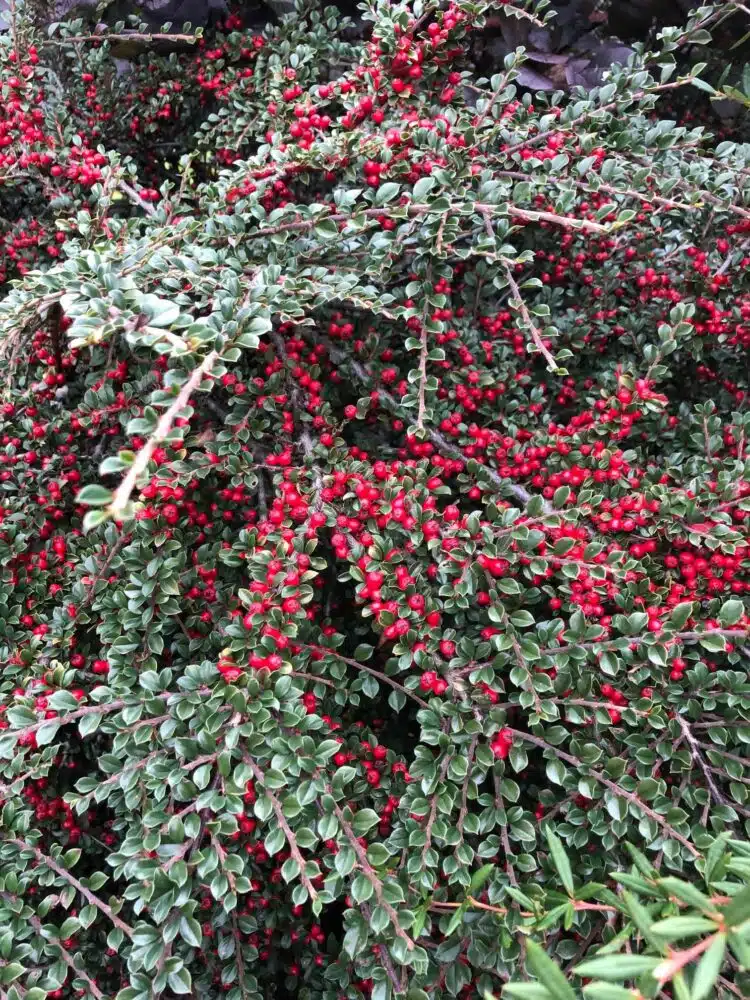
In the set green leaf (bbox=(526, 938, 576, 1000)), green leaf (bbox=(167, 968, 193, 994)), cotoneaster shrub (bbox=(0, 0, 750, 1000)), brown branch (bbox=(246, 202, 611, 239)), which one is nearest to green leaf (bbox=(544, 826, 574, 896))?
cotoneaster shrub (bbox=(0, 0, 750, 1000))

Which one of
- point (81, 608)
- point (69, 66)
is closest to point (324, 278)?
point (81, 608)

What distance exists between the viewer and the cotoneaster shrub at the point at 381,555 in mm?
1262

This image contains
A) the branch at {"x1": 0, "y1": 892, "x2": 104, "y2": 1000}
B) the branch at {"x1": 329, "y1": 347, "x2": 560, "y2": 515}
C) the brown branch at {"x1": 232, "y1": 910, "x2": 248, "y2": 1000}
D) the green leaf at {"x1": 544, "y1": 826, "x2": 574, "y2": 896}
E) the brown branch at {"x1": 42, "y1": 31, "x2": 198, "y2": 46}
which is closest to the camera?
the green leaf at {"x1": 544, "y1": 826, "x2": 574, "y2": 896}

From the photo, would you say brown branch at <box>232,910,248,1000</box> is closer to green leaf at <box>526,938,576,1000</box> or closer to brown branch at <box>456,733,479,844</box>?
Result: brown branch at <box>456,733,479,844</box>

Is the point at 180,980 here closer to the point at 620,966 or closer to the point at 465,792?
the point at 465,792

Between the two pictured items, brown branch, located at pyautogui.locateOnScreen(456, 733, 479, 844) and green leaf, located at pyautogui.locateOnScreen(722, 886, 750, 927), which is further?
brown branch, located at pyautogui.locateOnScreen(456, 733, 479, 844)

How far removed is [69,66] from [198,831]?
251 cm

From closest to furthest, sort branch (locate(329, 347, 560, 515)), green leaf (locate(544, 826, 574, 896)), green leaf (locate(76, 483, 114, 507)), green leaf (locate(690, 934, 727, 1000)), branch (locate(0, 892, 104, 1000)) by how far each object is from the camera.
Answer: green leaf (locate(690, 934, 727, 1000)), green leaf (locate(76, 483, 114, 507)), green leaf (locate(544, 826, 574, 896)), branch (locate(0, 892, 104, 1000)), branch (locate(329, 347, 560, 515))

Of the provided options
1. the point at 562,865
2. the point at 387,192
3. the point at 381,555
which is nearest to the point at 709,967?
the point at 562,865

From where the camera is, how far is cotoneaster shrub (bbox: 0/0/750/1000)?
126cm

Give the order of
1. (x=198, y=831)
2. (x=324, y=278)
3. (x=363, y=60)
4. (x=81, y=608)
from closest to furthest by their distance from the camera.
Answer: (x=198, y=831) < (x=324, y=278) < (x=81, y=608) < (x=363, y=60)

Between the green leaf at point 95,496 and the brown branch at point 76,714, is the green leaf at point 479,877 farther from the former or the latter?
the green leaf at point 95,496

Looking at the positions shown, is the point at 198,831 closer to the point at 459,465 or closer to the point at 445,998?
the point at 445,998

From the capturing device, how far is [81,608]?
1597 millimetres
